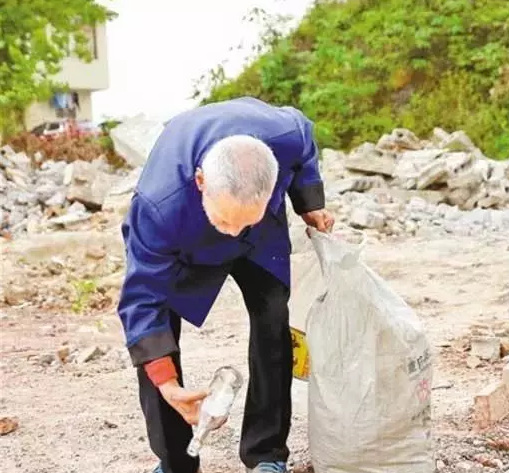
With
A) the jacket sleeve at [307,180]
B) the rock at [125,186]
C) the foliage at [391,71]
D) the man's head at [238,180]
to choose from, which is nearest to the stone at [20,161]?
the rock at [125,186]

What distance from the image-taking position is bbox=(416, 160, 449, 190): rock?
1093 centimetres

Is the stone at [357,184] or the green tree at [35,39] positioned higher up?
the green tree at [35,39]

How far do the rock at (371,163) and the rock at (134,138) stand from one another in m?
2.81

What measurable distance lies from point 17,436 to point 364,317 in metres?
1.66

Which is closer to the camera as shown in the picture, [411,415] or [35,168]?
[411,415]

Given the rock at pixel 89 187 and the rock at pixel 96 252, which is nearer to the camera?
the rock at pixel 96 252

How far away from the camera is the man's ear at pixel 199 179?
2396 mm

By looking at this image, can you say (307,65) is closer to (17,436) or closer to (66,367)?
(66,367)

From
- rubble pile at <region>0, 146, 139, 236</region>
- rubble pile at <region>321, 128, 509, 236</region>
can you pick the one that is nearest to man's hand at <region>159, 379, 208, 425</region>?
rubble pile at <region>321, 128, 509, 236</region>

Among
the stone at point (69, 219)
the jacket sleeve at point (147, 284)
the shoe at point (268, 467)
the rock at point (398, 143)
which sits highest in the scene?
the jacket sleeve at point (147, 284)

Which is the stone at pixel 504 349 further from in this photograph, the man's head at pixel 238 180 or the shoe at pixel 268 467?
the man's head at pixel 238 180

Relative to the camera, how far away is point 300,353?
3.12m

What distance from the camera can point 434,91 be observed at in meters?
15.9

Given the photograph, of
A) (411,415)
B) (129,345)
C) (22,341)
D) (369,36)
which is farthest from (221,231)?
(369,36)
